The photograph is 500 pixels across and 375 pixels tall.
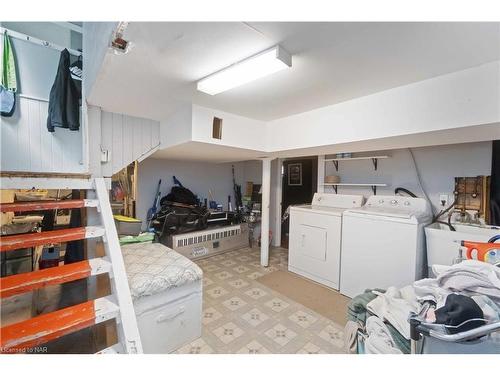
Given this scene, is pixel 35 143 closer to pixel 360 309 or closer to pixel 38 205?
pixel 38 205

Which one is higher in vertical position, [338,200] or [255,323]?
[338,200]

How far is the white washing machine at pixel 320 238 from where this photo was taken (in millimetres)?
2773

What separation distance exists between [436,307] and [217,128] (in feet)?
6.91

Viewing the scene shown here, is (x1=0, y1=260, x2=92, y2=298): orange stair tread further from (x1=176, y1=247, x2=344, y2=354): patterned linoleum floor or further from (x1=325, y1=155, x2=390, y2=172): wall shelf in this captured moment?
(x1=325, y1=155, x2=390, y2=172): wall shelf

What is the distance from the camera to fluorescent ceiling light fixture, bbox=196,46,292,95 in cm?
119

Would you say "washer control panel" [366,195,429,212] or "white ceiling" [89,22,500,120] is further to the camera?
"washer control panel" [366,195,429,212]

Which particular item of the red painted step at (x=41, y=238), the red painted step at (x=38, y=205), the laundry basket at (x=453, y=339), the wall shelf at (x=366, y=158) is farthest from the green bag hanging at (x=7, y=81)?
the wall shelf at (x=366, y=158)

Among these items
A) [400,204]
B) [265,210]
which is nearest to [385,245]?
[400,204]

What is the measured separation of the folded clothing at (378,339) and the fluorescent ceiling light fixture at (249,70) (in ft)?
5.04

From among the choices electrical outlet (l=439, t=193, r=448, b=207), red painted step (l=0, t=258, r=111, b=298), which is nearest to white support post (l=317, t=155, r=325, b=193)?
electrical outlet (l=439, t=193, r=448, b=207)

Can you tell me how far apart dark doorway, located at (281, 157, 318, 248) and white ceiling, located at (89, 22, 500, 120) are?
225 cm

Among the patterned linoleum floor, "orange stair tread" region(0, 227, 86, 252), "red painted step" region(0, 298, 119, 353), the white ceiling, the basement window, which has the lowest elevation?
the patterned linoleum floor

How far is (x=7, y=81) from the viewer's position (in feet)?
6.82
